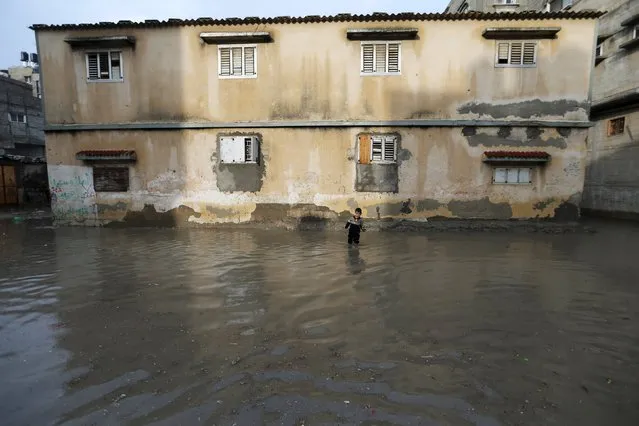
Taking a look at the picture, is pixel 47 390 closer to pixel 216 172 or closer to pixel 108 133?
pixel 216 172

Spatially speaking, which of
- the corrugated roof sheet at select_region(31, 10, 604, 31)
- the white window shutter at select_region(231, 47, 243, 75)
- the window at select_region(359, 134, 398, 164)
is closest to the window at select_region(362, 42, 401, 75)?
the corrugated roof sheet at select_region(31, 10, 604, 31)

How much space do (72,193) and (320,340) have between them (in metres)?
12.6

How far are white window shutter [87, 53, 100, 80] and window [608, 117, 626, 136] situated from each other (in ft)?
67.5

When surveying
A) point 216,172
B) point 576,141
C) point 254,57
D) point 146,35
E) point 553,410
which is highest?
point 146,35

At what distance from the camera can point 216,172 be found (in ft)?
41.5

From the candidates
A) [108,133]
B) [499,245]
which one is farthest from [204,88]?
[499,245]

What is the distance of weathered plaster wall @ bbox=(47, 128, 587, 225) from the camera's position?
1197cm

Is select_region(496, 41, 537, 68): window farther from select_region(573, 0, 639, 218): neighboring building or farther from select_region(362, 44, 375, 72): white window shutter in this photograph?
select_region(573, 0, 639, 218): neighboring building

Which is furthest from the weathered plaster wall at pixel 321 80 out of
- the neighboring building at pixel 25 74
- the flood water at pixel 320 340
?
the neighboring building at pixel 25 74

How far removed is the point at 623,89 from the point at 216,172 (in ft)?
60.3

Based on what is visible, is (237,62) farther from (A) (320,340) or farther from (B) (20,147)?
(B) (20,147)

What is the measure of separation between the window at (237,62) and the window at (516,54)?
26.5ft

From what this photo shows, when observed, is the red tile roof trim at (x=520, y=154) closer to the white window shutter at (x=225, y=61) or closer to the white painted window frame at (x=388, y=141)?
the white painted window frame at (x=388, y=141)

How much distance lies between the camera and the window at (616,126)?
50.1 ft
